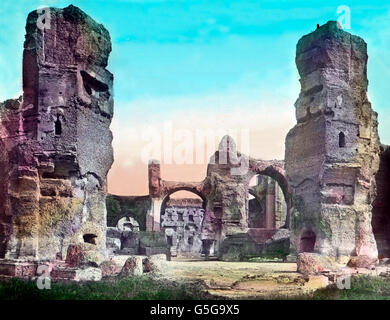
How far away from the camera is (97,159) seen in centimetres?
1327

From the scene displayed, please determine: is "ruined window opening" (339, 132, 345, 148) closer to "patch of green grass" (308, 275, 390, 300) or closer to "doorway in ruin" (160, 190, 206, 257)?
"patch of green grass" (308, 275, 390, 300)

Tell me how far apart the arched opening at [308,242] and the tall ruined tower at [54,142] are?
5.67 metres

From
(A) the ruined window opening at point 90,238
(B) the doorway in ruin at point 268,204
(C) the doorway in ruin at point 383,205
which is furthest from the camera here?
(B) the doorway in ruin at point 268,204

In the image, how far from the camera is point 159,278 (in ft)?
33.2

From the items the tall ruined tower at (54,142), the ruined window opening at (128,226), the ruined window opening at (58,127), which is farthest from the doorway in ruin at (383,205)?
the ruined window opening at (128,226)

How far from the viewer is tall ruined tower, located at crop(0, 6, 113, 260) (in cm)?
1200

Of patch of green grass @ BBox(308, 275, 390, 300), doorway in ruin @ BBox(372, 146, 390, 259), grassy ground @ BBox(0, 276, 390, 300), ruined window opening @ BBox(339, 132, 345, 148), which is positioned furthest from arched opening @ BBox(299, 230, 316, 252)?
grassy ground @ BBox(0, 276, 390, 300)

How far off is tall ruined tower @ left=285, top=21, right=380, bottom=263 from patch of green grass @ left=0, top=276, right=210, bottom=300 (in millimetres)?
5742

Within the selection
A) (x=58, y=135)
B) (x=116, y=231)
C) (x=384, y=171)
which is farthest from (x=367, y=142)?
(x=116, y=231)

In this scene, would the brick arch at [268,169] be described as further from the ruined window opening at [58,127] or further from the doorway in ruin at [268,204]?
the ruined window opening at [58,127]

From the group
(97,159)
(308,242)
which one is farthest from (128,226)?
(97,159)

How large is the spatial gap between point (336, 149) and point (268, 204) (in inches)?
566

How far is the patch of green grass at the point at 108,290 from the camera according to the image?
8570mm
